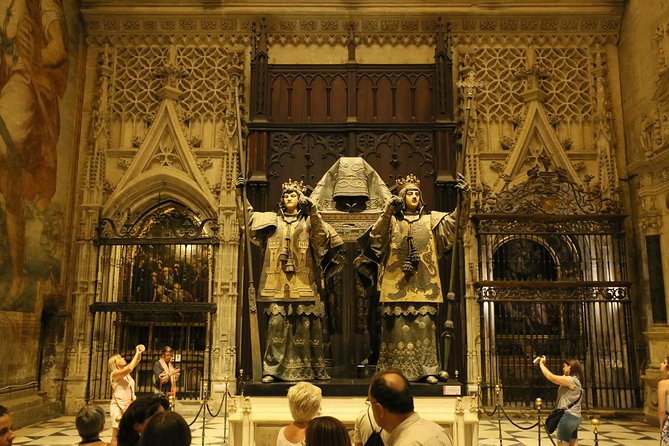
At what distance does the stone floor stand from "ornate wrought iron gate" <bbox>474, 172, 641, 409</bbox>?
3.08 ft

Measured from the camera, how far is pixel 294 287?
19.1 ft

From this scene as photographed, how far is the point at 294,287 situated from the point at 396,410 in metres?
3.32

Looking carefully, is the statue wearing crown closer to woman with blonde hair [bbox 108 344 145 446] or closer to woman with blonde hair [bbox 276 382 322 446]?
woman with blonde hair [bbox 276 382 322 446]

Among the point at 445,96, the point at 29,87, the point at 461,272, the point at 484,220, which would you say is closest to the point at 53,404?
the point at 29,87

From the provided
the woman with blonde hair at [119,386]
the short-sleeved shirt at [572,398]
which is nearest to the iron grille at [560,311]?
the short-sleeved shirt at [572,398]

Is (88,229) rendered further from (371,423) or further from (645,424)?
(645,424)

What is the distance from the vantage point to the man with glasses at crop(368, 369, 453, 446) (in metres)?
2.51

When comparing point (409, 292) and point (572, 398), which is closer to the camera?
point (409, 292)

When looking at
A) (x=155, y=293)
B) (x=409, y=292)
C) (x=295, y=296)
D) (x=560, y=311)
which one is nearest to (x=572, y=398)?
(x=409, y=292)

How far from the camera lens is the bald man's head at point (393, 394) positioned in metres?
2.58

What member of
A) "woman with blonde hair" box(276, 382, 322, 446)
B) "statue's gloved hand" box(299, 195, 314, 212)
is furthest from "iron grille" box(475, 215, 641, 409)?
"woman with blonde hair" box(276, 382, 322, 446)

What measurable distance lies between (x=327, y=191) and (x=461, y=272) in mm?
5103

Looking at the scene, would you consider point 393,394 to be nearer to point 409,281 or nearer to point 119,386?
point 409,281

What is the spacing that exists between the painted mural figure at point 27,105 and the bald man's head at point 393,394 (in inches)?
327
